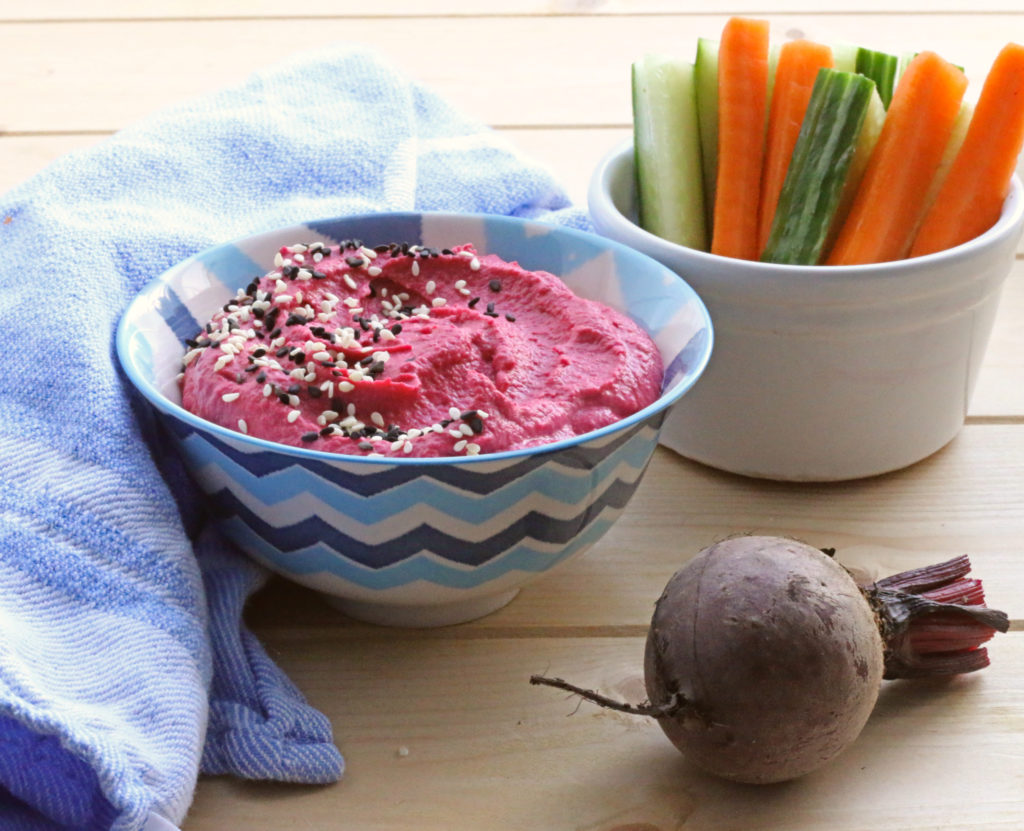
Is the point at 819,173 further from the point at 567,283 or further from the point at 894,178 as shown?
the point at 567,283

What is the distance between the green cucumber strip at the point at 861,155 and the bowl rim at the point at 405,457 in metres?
0.20

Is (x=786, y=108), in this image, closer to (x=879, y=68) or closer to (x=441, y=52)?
(x=879, y=68)

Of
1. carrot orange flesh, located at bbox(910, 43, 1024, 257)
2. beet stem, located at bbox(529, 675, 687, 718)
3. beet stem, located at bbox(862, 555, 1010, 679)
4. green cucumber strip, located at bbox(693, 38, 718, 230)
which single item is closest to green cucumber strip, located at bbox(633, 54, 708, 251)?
green cucumber strip, located at bbox(693, 38, 718, 230)

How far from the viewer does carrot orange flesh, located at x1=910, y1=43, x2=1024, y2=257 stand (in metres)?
1.16

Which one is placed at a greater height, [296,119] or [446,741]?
[296,119]

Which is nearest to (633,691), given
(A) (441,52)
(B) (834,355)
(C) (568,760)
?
(C) (568,760)

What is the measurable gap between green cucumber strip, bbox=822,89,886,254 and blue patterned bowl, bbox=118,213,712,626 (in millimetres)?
223

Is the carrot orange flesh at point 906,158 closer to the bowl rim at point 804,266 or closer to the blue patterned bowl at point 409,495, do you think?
the bowl rim at point 804,266

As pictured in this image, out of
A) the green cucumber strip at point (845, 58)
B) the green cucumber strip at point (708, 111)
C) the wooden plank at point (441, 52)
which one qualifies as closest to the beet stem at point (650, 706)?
the green cucumber strip at point (708, 111)

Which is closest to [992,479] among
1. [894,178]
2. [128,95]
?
[894,178]

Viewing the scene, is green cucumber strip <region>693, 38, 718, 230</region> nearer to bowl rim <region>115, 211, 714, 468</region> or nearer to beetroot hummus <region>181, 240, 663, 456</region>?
bowl rim <region>115, 211, 714, 468</region>

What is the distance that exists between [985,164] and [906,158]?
7 centimetres

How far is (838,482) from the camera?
1.23m

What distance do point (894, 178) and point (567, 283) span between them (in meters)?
0.33
